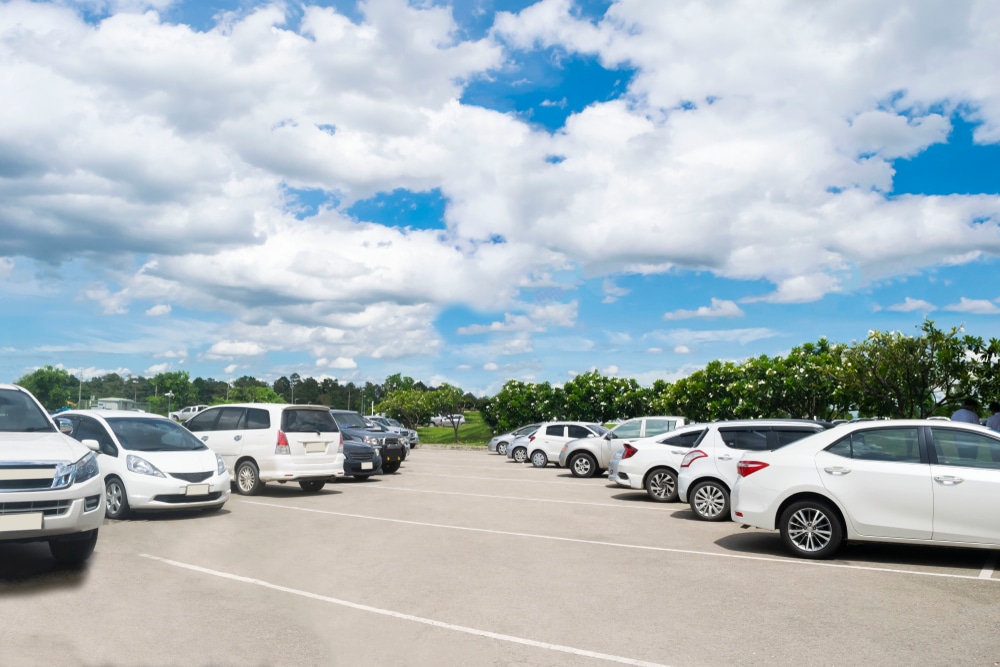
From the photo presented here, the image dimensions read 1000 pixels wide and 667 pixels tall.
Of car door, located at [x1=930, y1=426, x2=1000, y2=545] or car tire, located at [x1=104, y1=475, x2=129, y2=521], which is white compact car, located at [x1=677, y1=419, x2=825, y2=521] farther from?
car tire, located at [x1=104, y1=475, x2=129, y2=521]

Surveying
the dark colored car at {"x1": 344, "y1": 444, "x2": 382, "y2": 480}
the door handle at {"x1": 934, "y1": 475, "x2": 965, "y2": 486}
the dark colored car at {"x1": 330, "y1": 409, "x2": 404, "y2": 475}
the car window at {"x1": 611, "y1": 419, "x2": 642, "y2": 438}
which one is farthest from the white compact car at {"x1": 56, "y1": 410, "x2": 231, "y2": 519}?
the car window at {"x1": 611, "y1": 419, "x2": 642, "y2": 438}

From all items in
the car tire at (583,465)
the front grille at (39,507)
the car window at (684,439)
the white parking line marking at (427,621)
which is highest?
the car window at (684,439)

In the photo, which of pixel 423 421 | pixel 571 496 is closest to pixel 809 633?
pixel 571 496

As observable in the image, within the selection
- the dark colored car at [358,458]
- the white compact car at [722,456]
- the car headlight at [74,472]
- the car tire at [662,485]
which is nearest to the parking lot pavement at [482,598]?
the white compact car at [722,456]

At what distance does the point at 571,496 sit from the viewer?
16.4m

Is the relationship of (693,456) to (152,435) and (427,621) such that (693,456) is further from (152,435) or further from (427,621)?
(152,435)

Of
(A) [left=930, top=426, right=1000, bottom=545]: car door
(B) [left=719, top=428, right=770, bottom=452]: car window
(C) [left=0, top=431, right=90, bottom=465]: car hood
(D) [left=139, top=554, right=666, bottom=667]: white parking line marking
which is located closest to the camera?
(D) [left=139, top=554, right=666, bottom=667]: white parking line marking

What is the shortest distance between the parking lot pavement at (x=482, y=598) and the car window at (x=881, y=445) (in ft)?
4.07

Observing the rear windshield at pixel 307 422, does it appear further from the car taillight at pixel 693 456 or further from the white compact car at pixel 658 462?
the car taillight at pixel 693 456

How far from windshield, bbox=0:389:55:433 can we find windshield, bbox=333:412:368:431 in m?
12.9

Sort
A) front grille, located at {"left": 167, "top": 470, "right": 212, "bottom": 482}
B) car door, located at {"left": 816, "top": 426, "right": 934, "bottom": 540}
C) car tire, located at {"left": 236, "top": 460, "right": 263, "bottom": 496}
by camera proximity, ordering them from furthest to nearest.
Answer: car tire, located at {"left": 236, "top": 460, "right": 263, "bottom": 496} < front grille, located at {"left": 167, "top": 470, "right": 212, "bottom": 482} < car door, located at {"left": 816, "top": 426, "right": 934, "bottom": 540}

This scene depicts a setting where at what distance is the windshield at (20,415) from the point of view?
8.28m

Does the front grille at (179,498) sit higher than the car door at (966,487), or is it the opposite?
the car door at (966,487)

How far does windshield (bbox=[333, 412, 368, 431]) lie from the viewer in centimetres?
2173
